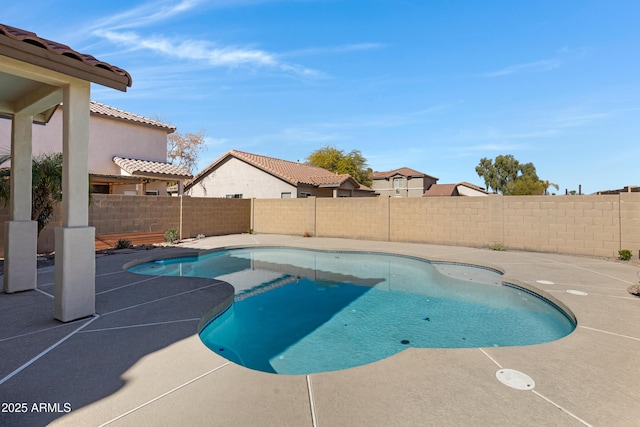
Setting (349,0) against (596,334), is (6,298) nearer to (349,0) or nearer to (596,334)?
(596,334)

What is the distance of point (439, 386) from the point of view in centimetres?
281

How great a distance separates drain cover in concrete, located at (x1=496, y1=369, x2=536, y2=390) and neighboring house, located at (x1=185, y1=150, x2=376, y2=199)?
2075 centimetres

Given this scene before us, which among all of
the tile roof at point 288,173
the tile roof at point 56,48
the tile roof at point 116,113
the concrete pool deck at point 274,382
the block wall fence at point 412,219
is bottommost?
the concrete pool deck at point 274,382

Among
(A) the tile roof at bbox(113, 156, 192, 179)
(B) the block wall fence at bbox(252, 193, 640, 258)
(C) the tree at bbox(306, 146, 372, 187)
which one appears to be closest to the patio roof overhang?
(A) the tile roof at bbox(113, 156, 192, 179)

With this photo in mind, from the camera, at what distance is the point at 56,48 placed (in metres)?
3.84

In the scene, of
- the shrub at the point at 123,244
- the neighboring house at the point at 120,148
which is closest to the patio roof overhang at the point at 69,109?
the shrub at the point at 123,244

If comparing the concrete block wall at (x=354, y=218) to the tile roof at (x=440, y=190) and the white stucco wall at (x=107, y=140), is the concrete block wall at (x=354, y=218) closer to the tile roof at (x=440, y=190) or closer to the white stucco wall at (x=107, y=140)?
the white stucco wall at (x=107, y=140)

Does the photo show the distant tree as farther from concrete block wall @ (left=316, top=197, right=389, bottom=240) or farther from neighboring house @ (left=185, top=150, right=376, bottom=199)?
concrete block wall @ (left=316, top=197, right=389, bottom=240)

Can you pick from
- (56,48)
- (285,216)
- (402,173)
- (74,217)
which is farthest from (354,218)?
(402,173)

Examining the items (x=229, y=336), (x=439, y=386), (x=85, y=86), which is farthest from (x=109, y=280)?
(x=439, y=386)

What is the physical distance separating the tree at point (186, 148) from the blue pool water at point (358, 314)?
32.0 m

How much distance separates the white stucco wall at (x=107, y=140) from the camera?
14.4 meters

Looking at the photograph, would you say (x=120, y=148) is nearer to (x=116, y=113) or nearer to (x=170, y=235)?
(x=116, y=113)

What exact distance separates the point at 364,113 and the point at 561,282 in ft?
66.0
